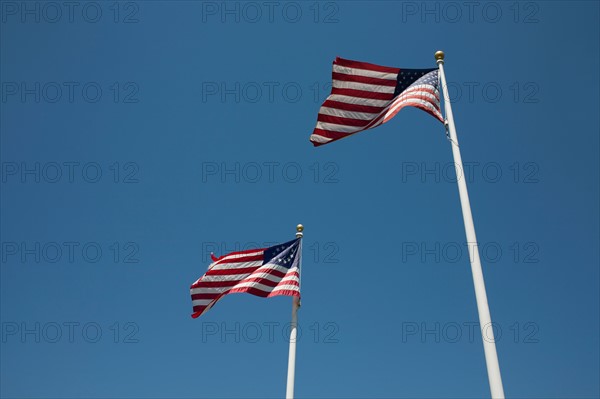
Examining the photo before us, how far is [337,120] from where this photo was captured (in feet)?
37.9

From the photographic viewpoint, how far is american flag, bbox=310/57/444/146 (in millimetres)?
11398

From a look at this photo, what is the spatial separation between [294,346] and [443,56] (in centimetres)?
896

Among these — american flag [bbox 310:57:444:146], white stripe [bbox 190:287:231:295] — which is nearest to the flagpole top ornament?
american flag [bbox 310:57:444:146]

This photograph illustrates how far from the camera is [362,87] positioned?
1147 cm

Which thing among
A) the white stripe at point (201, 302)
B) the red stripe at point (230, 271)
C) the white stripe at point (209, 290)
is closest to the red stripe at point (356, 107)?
the red stripe at point (230, 271)

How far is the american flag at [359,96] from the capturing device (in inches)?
449

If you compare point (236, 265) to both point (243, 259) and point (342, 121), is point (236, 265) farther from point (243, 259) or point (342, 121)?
point (342, 121)

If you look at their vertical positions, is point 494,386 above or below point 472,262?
below

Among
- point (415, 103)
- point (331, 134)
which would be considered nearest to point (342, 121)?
point (331, 134)

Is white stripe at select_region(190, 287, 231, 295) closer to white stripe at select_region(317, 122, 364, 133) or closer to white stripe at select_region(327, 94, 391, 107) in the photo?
white stripe at select_region(317, 122, 364, 133)

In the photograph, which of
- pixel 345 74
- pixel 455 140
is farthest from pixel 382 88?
pixel 455 140

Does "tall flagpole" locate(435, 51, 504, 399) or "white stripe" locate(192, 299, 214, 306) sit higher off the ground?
"tall flagpole" locate(435, 51, 504, 399)

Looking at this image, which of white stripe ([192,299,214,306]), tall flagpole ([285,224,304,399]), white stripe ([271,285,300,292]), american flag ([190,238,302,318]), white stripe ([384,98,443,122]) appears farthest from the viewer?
white stripe ([192,299,214,306])

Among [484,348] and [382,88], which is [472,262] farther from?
[382,88]
